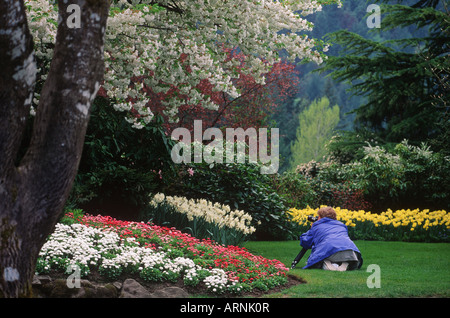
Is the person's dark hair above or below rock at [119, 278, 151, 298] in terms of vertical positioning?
above

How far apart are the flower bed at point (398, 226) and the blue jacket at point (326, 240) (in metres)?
3.92

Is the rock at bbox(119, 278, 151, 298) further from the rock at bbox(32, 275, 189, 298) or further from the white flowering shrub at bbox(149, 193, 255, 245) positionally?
the white flowering shrub at bbox(149, 193, 255, 245)

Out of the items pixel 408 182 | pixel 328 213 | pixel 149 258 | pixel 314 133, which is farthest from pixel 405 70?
pixel 314 133

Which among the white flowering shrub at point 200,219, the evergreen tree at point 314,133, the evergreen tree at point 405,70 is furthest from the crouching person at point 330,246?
the evergreen tree at point 314,133

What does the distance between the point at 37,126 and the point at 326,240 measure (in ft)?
15.2

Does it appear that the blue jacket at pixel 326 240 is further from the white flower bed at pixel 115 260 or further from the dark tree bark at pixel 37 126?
the dark tree bark at pixel 37 126

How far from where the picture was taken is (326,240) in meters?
6.82

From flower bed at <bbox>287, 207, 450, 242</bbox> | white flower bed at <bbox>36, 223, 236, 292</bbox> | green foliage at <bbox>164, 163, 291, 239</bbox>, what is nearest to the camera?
white flower bed at <bbox>36, 223, 236, 292</bbox>

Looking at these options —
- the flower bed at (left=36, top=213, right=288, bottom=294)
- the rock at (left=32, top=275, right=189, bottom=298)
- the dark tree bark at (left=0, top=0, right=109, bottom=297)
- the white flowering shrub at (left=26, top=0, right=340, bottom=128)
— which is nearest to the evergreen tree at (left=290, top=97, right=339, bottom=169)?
the white flowering shrub at (left=26, top=0, right=340, bottom=128)

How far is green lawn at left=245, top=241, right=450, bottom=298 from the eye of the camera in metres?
5.26

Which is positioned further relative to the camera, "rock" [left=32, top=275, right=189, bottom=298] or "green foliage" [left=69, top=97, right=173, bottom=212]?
"green foliage" [left=69, top=97, right=173, bottom=212]

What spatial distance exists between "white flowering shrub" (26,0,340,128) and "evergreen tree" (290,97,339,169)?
27154 mm

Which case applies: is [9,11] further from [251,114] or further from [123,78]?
[251,114]

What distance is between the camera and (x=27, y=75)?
135 inches
